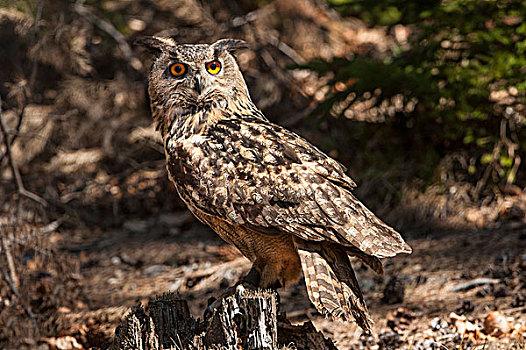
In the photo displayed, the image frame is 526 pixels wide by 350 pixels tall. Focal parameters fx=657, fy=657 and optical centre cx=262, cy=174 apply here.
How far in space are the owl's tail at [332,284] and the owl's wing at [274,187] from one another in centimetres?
11

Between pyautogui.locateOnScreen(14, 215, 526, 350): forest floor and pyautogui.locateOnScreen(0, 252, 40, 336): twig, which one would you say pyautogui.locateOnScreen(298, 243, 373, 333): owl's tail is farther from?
pyautogui.locateOnScreen(0, 252, 40, 336): twig

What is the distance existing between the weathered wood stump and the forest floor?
0.90 m

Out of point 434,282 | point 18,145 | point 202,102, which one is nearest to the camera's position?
point 202,102

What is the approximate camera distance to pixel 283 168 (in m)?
3.19

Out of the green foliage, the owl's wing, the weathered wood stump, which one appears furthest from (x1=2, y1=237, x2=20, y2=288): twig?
the green foliage

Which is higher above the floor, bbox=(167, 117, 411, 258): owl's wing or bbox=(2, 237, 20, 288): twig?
bbox=(167, 117, 411, 258): owl's wing

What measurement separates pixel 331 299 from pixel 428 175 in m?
3.15

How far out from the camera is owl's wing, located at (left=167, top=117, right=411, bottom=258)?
304cm

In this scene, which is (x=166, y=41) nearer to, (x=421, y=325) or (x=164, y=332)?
(x=164, y=332)

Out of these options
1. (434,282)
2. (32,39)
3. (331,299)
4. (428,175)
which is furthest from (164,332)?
(32,39)

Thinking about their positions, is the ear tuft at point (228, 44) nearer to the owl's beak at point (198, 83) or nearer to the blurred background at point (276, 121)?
the owl's beak at point (198, 83)

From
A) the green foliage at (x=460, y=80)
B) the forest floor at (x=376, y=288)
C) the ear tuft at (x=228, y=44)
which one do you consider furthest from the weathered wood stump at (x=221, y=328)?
the green foliage at (x=460, y=80)

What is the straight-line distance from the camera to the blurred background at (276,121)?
4652 mm

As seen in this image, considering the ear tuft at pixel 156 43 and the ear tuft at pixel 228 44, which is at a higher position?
the ear tuft at pixel 156 43
